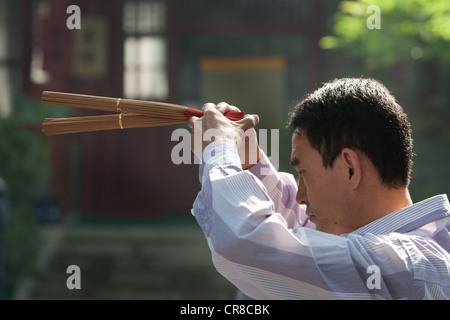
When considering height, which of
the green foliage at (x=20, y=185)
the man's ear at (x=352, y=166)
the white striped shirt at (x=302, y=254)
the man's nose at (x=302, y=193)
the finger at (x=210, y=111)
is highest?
the finger at (x=210, y=111)

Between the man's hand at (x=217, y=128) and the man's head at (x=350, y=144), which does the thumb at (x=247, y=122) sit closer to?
the man's hand at (x=217, y=128)

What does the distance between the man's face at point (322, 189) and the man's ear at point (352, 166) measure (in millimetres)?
16

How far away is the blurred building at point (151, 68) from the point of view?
33.5ft

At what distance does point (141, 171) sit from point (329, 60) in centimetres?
363

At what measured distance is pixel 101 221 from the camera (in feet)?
34.3

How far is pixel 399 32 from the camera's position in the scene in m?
8.26

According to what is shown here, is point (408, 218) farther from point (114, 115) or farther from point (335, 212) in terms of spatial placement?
point (114, 115)

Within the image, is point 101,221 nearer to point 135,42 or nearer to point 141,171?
point 141,171

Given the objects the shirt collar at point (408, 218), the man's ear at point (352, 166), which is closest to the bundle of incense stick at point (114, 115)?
the man's ear at point (352, 166)

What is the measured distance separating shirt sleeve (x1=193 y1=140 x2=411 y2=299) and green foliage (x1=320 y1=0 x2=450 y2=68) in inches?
245

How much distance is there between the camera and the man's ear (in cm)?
150

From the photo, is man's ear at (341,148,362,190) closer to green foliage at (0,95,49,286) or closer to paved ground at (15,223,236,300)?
paved ground at (15,223,236,300)

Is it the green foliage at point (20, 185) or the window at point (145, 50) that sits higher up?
the window at point (145, 50)
